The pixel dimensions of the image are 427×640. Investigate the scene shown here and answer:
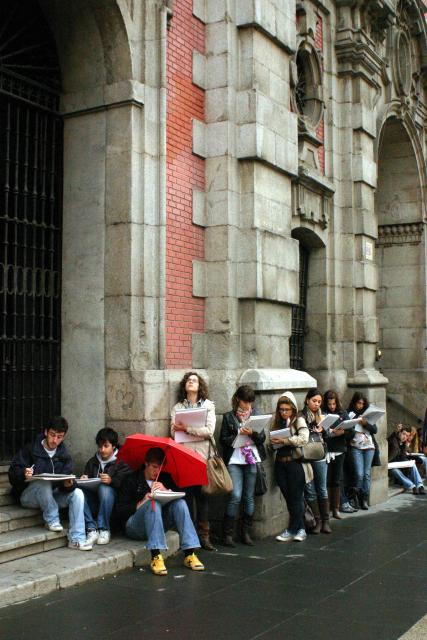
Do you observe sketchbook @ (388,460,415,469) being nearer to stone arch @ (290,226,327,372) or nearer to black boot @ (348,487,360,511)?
black boot @ (348,487,360,511)

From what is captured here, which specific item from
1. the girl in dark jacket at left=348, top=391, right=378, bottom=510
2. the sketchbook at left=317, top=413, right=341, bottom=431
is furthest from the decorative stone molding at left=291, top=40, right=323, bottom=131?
the sketchbook at left=317, top=413, right=341, bottom=431

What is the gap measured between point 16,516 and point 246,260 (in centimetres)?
439

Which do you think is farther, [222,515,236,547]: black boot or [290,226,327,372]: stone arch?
[290,226,327,372]: stone arch

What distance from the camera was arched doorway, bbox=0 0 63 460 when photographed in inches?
354

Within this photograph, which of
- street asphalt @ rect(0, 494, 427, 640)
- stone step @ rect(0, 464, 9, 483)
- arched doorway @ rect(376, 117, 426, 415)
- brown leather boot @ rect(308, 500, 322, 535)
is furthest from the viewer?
arched doorway @ rect(376, 117, 426, 415)

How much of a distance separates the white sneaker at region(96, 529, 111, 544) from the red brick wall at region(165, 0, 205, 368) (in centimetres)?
222

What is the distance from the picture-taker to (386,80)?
16.2 meters

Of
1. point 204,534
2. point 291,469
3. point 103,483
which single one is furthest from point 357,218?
point 103,483

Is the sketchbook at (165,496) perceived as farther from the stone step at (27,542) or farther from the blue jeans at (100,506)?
the stone step at (27,542)

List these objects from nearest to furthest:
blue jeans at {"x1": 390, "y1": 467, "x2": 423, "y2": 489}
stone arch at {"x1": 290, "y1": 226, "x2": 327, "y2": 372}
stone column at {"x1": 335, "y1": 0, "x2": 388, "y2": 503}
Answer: stone arch at {"x1": 290, "y1": 226, "x2": 327, "y2": 372}, stone column at {"x1": 335, "y1": 0, "x2": 388, "y2": 503}, blue jeans at {"x1": 390, "y1": 467, "x2": 423, "y2": 489}

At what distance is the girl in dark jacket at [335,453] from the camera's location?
11.7 m

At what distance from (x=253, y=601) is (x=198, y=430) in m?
2.48

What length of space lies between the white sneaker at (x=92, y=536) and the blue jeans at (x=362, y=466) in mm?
5578

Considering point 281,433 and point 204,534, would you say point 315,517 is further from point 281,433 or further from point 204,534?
point 204,534
